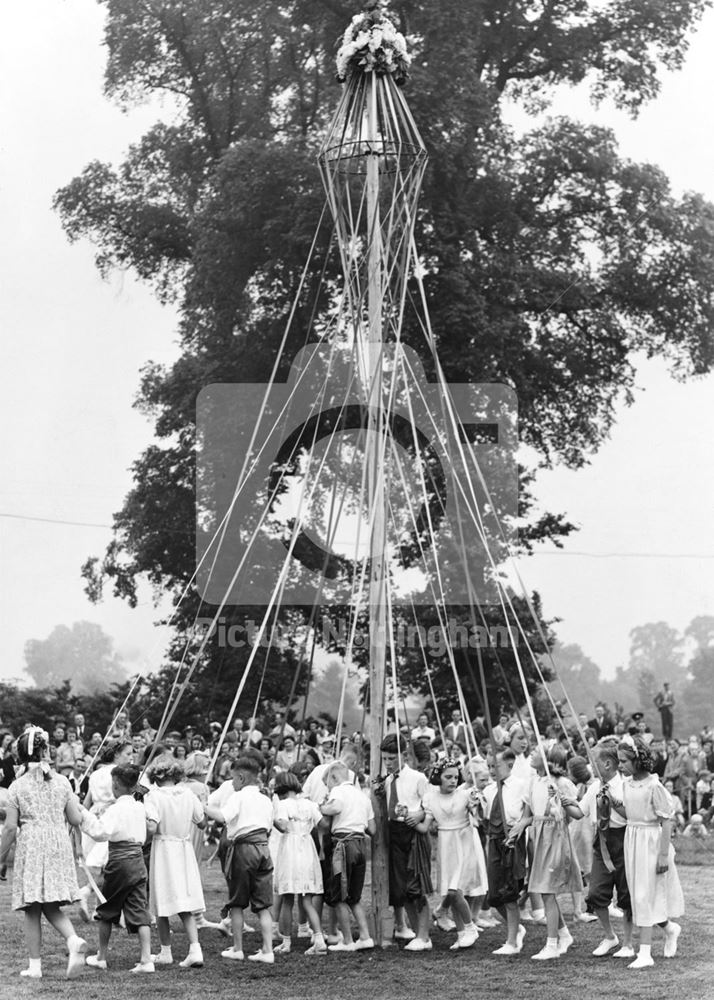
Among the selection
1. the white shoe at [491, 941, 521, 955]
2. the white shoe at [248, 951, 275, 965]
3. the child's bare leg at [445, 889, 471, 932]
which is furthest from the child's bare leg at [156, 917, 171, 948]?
the white shoe at [491, 941, 521, 955]

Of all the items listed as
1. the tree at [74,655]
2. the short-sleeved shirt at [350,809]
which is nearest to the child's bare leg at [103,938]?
the short-sleeved shirt at [350,809]

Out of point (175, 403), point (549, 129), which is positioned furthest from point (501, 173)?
point (175, 403)

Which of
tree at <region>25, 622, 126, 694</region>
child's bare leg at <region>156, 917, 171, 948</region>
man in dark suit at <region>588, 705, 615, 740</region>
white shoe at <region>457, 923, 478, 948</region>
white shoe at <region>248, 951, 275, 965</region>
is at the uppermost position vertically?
tree at <region>25, 622, 126, 694</region>

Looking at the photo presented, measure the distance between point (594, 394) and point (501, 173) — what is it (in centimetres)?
442

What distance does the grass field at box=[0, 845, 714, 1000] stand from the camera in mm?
8062

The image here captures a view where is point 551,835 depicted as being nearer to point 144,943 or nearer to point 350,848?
point 350,848

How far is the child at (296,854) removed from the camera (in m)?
9.69

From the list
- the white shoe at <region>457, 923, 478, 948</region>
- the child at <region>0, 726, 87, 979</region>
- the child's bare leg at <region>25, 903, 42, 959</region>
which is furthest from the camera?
the white shoe at <region>457, 923, 478, 948</region>

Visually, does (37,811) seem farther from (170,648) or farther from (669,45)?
(669,45)

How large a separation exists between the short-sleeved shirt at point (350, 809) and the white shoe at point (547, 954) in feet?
4.96

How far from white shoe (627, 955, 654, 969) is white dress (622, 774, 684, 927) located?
0.21 meters

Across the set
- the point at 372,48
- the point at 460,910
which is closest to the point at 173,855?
the point at 460,910

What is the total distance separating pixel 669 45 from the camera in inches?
990

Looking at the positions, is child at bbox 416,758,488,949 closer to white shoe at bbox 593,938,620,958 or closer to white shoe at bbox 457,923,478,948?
white shoe at bbox 457,923,478,948
